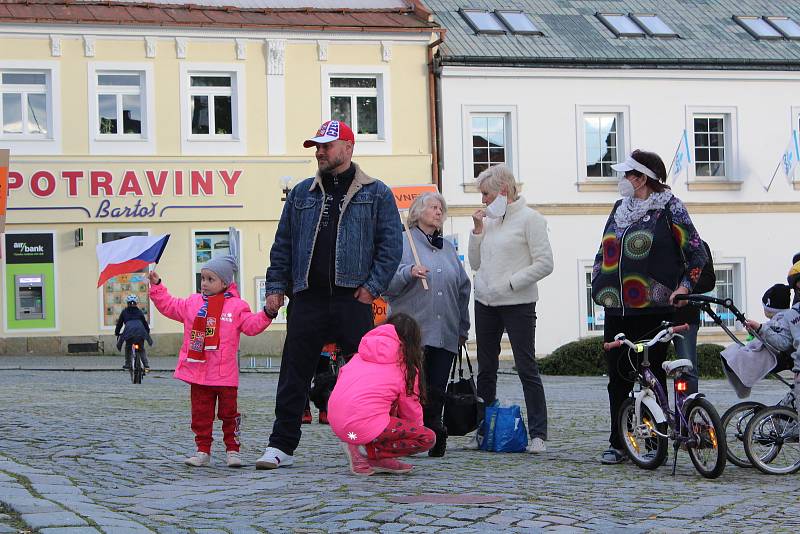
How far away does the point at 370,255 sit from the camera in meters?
8.00

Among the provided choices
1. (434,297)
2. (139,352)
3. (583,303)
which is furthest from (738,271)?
(434,297)

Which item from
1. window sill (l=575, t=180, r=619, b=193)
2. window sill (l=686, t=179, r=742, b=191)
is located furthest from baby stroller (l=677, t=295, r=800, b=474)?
window sill (l=686, t=179, r=742, b=191)

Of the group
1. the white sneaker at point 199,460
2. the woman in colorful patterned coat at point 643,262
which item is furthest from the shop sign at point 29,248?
the woman in colorful patterned coat at point 643,262

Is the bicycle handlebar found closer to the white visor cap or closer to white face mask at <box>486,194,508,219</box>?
the white visor cap

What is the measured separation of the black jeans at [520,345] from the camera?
9.39m

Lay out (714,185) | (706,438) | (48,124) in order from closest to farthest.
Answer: (706,438) < (48,124) < (714,185)

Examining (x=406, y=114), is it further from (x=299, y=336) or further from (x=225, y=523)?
(x=225, y=523)

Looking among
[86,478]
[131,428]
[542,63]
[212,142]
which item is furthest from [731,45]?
[86,478]

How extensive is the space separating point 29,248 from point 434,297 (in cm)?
2166

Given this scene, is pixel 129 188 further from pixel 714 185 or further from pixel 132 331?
pixel 714 185

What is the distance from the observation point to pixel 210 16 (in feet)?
99.4

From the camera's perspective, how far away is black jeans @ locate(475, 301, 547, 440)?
30.8 ft

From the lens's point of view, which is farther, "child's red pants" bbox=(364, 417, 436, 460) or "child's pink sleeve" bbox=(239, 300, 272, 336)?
"child's pink sleeve" bbox=(239, 300, 272, 336)

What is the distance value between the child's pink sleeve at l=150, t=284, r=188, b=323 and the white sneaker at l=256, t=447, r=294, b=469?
1049 mm
